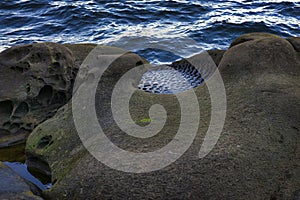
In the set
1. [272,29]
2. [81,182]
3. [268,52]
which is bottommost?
[272,29]

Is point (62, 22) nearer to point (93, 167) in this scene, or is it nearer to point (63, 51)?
point (63, 51)

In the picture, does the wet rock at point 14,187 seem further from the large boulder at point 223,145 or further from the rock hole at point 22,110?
the rock hole at point 22,110

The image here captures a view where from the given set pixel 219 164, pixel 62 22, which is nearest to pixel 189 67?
pixel 219 164

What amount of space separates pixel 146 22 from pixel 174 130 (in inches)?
291

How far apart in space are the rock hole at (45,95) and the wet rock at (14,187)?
172 cm

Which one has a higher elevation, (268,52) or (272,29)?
(268,52)

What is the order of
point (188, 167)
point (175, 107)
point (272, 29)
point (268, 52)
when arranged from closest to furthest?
point (188, 167) < point (175, 107) < point (268, 52) < point (272, 29)

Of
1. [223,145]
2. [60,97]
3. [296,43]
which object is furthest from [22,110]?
[296,43]

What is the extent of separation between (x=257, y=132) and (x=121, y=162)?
1.32m

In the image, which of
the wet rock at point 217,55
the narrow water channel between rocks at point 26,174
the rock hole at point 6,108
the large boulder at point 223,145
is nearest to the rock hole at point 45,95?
the rock hole at point 6,108

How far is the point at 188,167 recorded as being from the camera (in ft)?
11.8

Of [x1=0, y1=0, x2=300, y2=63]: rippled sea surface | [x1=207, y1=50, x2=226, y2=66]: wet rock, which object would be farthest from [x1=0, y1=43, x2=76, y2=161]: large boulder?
[x1=0, y1=0, x2=300, y2=63]: rippled sea surface

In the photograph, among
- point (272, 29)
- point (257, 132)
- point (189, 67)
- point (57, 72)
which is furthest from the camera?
point (272, 29)

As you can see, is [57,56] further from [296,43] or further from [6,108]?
[296,43]
